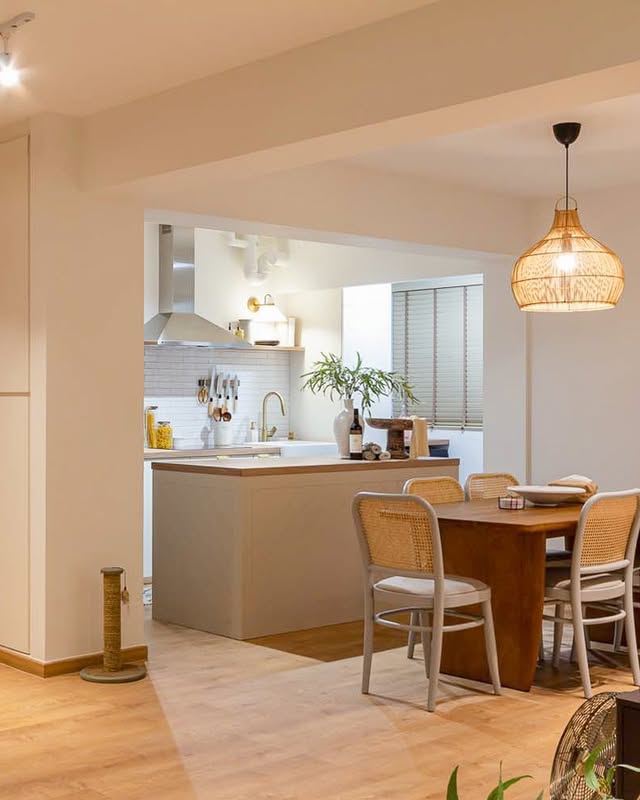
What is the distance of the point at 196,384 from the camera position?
28.4 feet

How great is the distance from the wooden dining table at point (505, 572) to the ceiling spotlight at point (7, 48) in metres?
2.48

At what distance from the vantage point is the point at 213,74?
14.3 ft

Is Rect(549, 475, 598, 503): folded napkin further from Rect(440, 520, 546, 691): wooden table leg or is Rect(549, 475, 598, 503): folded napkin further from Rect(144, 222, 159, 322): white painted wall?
Rect(144, 222, 159, 322): white painted wall

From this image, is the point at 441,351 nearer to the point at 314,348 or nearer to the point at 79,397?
the point at 314,348

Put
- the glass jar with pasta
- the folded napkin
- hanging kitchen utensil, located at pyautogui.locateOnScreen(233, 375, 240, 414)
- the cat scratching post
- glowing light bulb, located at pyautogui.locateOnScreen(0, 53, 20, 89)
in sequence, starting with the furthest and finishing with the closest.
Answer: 1. hanging kitchen utensil, located at pyautogui.locateOnScreen(233, 375, 240, 414)
2. the glass jar with pasta
3. the folded napkin
4. the cat scratching post
5. glowing light bulb, located at pyautogui.locateOnScreen(0, 53, 20, 89)

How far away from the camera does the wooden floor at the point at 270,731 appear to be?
3592mm

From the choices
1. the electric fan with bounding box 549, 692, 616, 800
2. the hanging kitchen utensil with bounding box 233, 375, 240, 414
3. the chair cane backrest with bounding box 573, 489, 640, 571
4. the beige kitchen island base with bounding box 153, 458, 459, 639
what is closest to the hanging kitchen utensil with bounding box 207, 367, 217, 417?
the hanging kitchen utensil with bounding box 233, 375, 240, 414

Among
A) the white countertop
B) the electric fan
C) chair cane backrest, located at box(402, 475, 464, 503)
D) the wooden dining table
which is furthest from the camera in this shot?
the white countertop

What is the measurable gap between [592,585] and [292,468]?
1.82m

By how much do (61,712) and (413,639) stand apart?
5.74 ft

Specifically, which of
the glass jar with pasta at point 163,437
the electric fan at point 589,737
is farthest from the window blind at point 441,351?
the electric fan at point 589,737

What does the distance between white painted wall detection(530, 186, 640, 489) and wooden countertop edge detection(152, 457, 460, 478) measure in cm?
86

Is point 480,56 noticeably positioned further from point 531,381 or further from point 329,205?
point 531,381

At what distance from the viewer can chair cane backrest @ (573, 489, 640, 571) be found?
4633 mm
